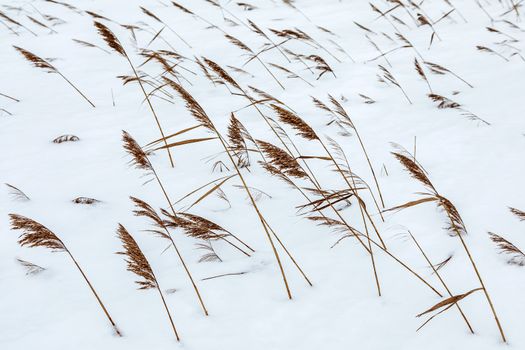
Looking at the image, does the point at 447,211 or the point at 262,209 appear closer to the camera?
the point at 447,211

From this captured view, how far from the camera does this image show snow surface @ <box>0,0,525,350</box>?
1.42m

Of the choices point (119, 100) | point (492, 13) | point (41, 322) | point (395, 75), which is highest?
point (492, 13)

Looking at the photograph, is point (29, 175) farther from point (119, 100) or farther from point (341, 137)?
point (341, 137)

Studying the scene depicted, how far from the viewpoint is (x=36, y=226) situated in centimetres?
125

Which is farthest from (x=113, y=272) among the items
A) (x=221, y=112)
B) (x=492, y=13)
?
(x=492, y=13)

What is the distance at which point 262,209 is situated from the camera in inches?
79.3

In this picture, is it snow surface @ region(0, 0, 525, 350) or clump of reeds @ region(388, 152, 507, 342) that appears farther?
snow surface @ region(0, 0, 525, 350)

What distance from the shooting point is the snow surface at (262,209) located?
4.67 ft

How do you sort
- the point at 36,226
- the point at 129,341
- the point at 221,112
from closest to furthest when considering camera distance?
1. the point at 36,226
2. the point at 129,341
3. the point at 221,112

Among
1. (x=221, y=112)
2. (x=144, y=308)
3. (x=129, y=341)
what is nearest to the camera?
(x=129, y=341)

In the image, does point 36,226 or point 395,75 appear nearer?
point 36,226

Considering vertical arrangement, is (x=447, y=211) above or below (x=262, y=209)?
above

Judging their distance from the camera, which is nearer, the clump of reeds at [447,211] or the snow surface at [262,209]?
the clump of reeds at [447,211]

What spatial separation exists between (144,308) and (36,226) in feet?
1.55
